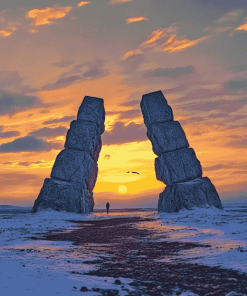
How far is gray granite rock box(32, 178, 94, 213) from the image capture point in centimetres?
3381

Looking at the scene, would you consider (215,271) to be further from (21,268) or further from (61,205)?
(61,205)

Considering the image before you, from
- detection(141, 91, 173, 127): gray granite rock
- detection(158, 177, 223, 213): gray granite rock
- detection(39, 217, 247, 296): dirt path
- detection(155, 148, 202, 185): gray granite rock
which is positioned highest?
detection(141, 91, 173, 127): gray granite rock

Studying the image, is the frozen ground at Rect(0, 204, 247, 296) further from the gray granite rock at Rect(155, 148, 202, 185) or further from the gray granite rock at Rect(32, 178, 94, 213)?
the gray granite rock at Rect(155, 148, 202, 185)

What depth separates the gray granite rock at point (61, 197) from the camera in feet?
111

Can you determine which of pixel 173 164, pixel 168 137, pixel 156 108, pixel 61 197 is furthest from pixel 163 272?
pixel 156 108

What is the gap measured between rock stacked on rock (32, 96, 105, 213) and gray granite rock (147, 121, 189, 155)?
733 centimetres

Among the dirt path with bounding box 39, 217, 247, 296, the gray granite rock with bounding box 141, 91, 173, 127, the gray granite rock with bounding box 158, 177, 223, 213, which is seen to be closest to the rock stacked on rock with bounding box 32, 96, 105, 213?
the gray granite rock with bounding box 141, 91, 173, 127

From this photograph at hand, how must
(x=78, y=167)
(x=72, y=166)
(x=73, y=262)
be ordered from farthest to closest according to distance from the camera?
(x=78, y=167) → (x=72, y=166) → (x=73, y=262)

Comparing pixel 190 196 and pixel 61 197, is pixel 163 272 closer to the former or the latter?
pixel 190 196

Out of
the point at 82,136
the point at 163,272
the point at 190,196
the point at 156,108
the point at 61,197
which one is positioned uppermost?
the point at 156,108

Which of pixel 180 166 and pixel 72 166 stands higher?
pixel 72 166

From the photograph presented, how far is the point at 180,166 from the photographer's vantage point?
34312mm

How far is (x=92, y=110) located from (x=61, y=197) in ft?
36.0

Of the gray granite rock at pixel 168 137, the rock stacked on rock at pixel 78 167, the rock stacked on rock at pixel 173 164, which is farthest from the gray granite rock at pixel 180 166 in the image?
the rock stacked on rock at pixel 78 167
